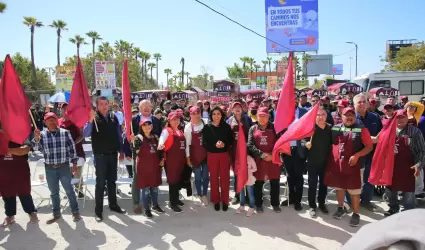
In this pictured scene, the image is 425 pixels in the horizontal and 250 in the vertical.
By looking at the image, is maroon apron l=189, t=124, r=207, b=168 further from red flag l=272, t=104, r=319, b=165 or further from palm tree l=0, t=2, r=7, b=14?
palm tree l=0, t=2, r=7, b=14

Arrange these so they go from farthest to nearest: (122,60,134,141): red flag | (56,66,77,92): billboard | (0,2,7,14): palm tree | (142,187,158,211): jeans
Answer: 1. (56,66,77,92): billboard
2. (0,2,7,14): palm tree
3. (142,187,158,211): jeans
4. (122,60,134,141): red flag

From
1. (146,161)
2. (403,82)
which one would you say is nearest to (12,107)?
(146,161)

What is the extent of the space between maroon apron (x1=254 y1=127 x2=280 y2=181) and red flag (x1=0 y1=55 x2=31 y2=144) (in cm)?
336

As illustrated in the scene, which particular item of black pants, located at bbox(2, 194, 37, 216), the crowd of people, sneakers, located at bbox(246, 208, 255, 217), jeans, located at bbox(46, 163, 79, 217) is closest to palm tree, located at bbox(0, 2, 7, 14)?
the crowd of people

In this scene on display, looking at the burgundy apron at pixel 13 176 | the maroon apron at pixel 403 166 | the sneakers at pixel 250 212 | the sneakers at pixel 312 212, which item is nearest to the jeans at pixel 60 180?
the burgundy apron at pixel 13 176

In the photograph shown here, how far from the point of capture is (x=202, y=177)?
18.7 ft

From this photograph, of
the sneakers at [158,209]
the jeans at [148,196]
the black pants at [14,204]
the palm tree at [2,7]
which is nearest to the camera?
the black pants at [14,204]

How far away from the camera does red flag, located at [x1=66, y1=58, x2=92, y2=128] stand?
183 inches

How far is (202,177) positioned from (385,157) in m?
2.94

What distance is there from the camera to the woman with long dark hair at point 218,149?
5.19 m

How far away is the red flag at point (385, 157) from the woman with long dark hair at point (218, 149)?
2209mm

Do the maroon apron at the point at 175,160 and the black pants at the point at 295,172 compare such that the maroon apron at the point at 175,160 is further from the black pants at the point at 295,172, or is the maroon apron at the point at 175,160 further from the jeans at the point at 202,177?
the black pants at the point at 295,172

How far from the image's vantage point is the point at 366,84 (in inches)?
654

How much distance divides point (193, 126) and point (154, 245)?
2.17 meters
